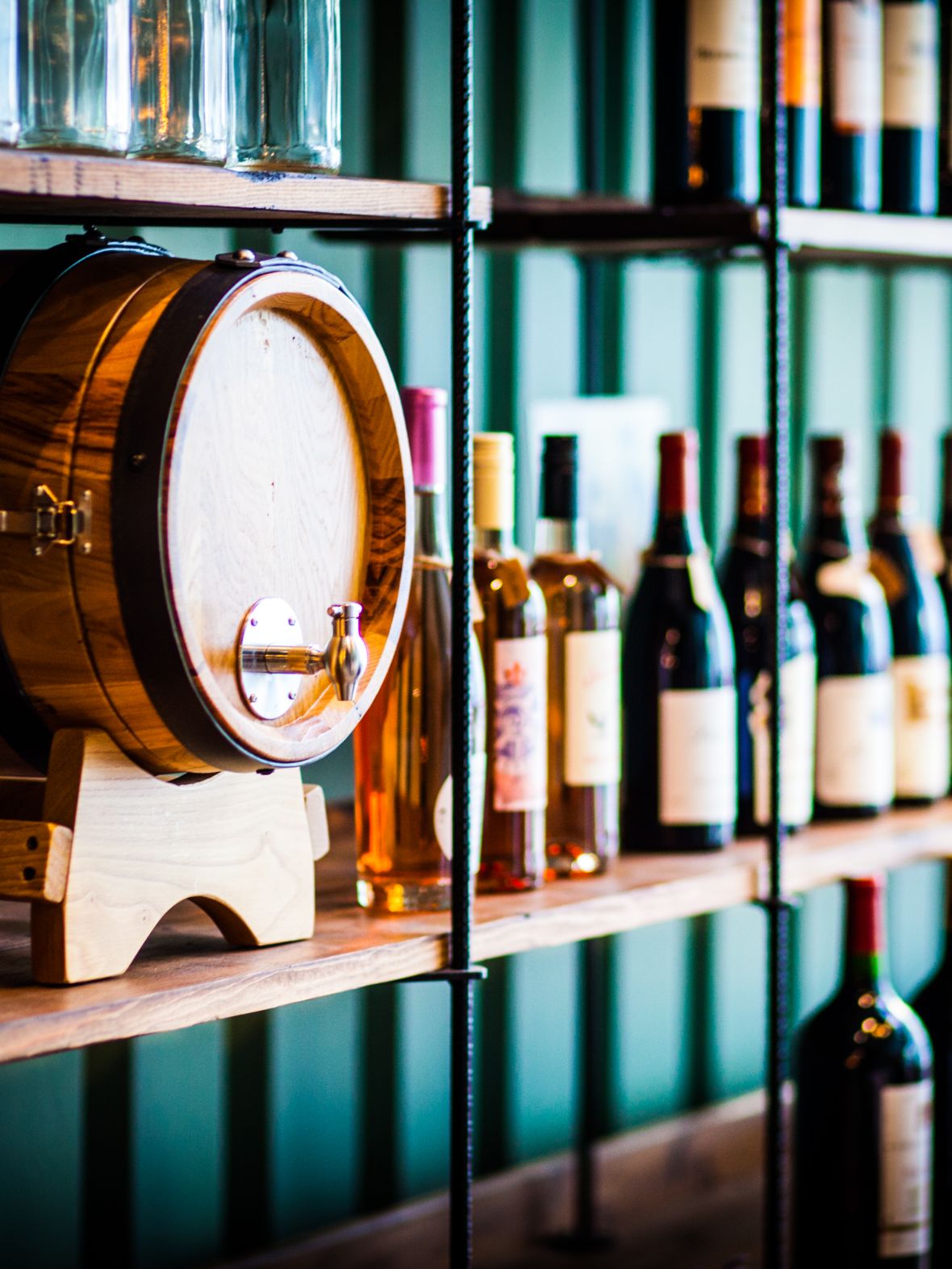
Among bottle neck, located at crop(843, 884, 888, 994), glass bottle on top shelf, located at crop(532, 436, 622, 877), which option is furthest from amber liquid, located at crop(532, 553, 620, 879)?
bottle neck, located at crop(843, 884, 888, 994)

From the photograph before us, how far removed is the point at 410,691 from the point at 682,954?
1.07 metres

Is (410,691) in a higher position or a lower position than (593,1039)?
higher

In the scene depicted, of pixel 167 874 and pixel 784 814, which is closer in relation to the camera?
pixel 167 874

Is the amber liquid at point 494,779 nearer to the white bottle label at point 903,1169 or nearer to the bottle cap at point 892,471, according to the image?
the white bottle label at point 903,1169

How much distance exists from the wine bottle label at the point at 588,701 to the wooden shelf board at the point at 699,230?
0.40m

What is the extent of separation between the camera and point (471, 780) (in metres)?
1.26

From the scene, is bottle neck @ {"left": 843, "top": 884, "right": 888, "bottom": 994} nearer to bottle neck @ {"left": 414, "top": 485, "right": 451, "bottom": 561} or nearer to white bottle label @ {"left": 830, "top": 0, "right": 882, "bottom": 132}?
bottle neck @ {"left": 414, "top": 485, "right": 451, "bottom": 561}

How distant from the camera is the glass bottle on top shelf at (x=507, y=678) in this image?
137cm

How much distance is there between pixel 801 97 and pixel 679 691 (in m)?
0.60

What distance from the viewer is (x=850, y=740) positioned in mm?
1720

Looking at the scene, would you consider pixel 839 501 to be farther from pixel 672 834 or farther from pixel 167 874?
pixel 167 874

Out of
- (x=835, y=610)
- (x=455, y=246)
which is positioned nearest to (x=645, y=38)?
(x=835, y=610)

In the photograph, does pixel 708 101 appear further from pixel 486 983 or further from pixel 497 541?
pixel 486 983

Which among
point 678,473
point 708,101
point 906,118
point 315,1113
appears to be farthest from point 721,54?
point 315,1113
